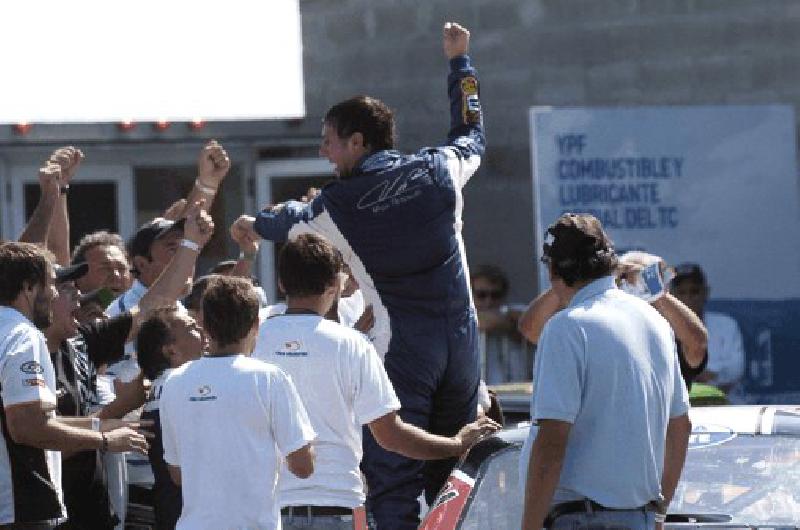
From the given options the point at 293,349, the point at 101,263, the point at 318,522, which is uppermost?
the point at 101,263

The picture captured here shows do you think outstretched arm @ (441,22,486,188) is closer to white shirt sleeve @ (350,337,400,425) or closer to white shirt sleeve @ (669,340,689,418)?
white shirt sleeve @ (350,337,400,425)

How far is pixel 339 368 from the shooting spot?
256 inches

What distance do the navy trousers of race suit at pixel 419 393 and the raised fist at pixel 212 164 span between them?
1.98 m

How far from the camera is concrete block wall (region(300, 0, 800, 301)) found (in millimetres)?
15578

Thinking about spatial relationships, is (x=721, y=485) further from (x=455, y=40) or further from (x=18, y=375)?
(x=18, y=375)

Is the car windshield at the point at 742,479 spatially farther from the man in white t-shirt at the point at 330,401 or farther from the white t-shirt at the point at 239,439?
the white t-shirt at the point at 239,439

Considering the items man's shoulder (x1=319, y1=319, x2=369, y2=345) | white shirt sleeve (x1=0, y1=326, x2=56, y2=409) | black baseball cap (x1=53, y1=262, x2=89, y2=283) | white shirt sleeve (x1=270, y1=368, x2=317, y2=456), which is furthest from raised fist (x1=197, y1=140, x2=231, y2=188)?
white shirt sleeve (x1=270, y1=368, x2=317, y2=456)

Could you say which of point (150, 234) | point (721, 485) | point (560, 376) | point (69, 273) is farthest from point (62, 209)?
point (560, 376)

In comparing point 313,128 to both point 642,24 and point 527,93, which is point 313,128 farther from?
point 642,24

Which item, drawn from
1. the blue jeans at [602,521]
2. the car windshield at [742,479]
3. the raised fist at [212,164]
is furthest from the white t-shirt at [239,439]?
the raised fist at [212,164]

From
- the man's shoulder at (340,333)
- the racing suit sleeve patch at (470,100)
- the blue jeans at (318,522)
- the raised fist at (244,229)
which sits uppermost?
the racing suit sleeve patch at (470,100)

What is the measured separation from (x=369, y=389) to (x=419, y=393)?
2.13ft

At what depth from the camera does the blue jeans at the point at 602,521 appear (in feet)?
19.2
